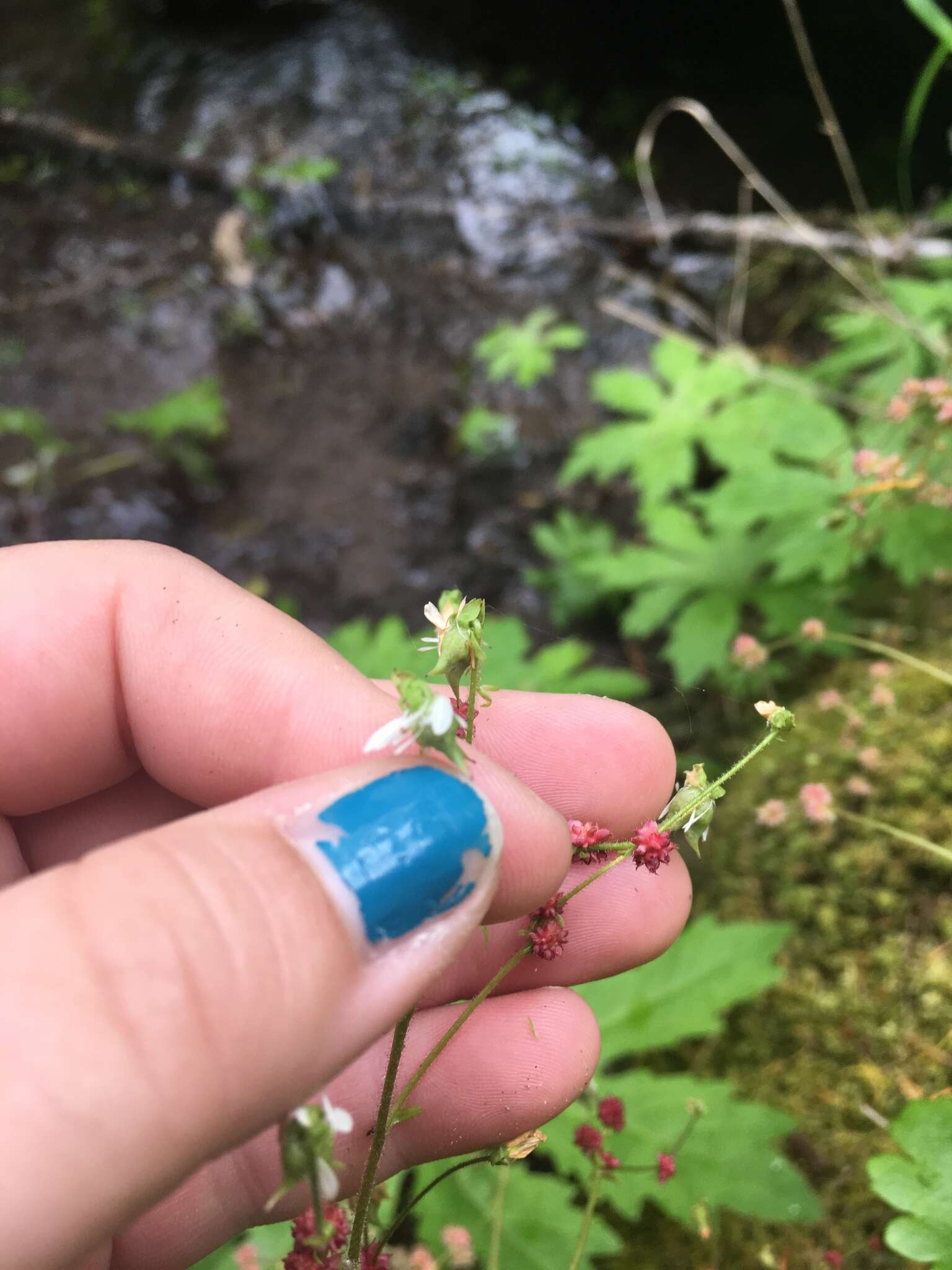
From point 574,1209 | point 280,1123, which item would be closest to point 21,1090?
point 280,1123

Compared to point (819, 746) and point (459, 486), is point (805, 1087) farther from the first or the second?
point (459, 486)

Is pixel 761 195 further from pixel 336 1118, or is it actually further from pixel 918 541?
pixel 336 1118

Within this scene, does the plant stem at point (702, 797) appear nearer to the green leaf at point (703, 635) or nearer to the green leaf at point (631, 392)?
the green leaf at point (703, 635)

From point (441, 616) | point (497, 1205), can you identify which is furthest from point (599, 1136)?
point (441, 616)

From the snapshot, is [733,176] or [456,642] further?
[733,176]

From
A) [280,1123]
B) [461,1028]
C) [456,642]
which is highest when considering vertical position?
[456,642]

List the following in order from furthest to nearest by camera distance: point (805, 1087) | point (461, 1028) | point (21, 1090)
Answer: point (805, 1087)
point (461, 1028)
point (21, 1090)

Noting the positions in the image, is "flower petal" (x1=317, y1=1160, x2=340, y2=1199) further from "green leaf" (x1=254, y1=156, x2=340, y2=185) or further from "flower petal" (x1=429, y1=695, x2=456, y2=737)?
"green leaf" (x1=254, y1=156, x2=340, y2=185)
